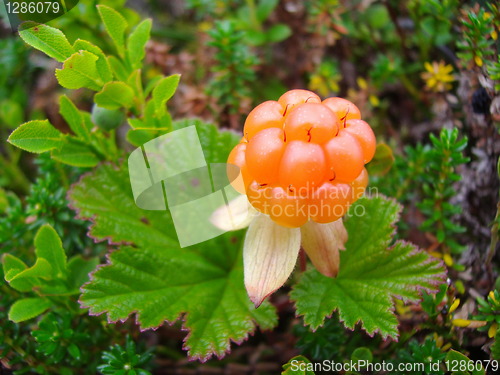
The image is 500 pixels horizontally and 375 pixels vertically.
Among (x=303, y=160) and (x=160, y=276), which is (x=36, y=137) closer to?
(x=160, y=276)

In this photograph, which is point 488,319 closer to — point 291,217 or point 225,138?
point 291,217

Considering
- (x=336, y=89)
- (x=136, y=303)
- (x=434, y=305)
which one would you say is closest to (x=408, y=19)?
(x=336, y=89)

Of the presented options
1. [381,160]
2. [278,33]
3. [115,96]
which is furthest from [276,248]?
[278,33]

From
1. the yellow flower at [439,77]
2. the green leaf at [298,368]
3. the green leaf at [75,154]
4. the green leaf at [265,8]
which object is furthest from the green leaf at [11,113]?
the yellow flower at [439,77]

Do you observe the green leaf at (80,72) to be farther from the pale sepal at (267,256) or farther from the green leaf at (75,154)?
the pale sepal at (267,256)

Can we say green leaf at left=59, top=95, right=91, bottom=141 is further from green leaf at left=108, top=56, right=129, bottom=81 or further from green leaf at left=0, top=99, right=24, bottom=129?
green leaf at left=0, top=99, right=24, bottom=129

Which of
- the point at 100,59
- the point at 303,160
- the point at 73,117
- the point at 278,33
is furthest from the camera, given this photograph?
the point at 278,33
